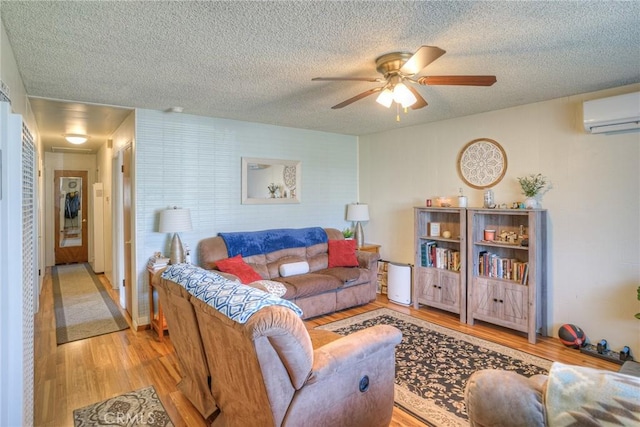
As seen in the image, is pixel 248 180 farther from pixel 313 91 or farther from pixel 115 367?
pixel 115 367

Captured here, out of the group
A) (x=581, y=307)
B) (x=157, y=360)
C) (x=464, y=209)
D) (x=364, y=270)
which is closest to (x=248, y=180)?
(x=364, y=270)

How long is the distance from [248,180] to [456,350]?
3.17m

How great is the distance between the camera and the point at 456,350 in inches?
133

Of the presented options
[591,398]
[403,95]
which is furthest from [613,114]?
[591,398]

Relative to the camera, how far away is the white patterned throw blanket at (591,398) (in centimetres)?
85

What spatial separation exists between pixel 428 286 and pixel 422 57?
10.6 ft

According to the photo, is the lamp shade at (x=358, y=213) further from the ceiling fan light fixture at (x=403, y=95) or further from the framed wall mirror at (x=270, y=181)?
the ceiling fan light fixture at (x=403, y=95)

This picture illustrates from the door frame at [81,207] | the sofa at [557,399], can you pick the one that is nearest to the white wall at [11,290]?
the sofa at [557,399]

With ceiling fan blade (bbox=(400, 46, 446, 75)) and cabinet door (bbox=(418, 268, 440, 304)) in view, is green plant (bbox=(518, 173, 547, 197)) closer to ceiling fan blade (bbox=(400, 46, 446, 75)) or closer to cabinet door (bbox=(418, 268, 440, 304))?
cabinet door (bbox=(418, 268, 440, 304))

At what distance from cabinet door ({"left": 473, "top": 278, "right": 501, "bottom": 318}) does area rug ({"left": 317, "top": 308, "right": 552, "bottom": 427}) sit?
42 centimetres

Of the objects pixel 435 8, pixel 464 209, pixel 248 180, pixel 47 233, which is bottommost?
pixel 47 233

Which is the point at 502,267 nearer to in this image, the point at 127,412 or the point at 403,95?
the point at 403,95

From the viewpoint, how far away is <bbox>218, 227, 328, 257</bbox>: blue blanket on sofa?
14.3 ft

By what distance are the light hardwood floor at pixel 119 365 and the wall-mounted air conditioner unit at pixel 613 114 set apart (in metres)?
2.12
